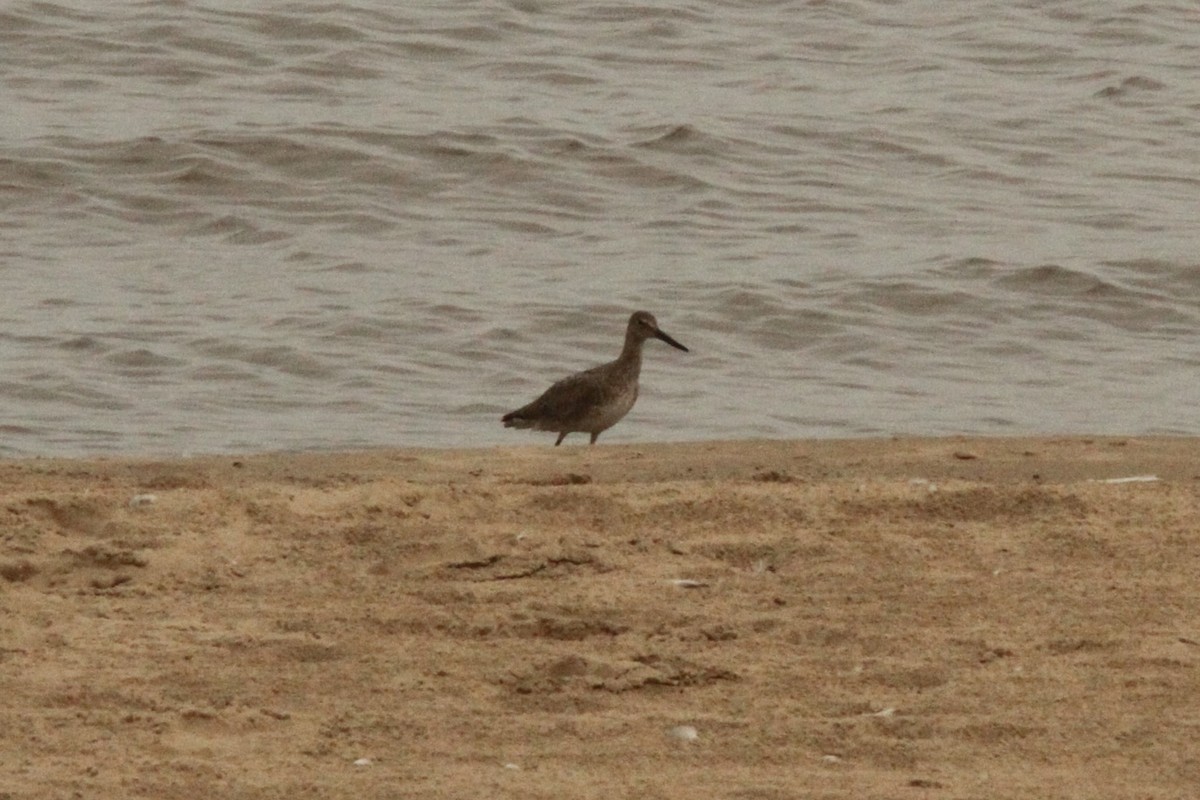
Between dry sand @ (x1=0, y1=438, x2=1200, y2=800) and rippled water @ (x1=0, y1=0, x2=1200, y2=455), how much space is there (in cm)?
420

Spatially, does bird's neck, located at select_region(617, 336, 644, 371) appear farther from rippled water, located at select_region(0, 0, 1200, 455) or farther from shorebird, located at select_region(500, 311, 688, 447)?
rippled water, located at select_region(0, 0, 1200, 455)

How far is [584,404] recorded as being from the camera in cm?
1008

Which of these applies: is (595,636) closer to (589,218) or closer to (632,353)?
(632,353)

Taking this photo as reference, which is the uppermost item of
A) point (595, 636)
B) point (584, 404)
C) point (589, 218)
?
point (595, 636)

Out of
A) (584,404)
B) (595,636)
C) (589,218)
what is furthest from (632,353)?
(595,636)

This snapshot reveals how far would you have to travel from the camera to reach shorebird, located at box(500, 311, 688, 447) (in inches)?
397

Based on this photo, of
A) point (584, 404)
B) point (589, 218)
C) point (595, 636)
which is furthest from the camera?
point (589, 218)

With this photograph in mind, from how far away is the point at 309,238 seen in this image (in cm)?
1447

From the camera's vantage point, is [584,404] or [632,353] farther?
[632,353]

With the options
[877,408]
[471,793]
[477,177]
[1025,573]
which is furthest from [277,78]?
[471,793]

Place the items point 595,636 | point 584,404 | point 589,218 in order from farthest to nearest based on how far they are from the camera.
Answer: point 589,218 → point 584,404 → point 595,636

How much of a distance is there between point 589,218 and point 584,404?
538cm

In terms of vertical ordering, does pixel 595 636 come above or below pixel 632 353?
above

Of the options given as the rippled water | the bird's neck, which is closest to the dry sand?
the bird's neck
